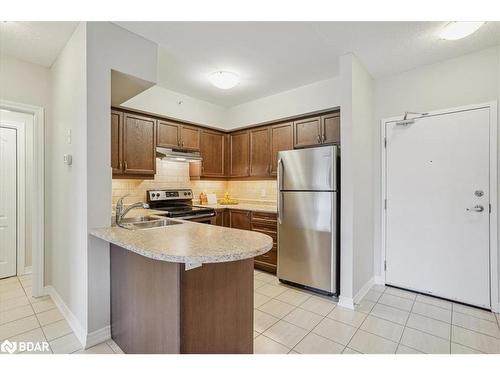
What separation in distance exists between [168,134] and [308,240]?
2.40m

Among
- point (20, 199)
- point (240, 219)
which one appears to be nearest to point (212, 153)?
point (240, 219)

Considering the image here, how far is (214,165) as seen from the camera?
14.0 feet

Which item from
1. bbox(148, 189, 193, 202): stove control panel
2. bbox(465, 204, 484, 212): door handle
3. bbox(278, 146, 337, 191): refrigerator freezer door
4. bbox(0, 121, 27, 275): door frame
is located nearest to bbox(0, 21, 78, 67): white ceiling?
bbox(0, 121, 27, 275): door frame

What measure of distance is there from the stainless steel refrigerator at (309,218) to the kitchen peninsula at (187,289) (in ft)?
4.34

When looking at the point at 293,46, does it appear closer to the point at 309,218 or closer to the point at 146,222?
the point at 309,218

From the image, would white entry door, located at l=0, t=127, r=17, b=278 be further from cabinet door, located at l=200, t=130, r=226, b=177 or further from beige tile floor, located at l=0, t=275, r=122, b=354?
cabinet door, located at l=200, t=130, r=226, b=177

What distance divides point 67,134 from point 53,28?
874 millimetres

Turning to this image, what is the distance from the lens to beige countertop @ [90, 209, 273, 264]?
121 cm

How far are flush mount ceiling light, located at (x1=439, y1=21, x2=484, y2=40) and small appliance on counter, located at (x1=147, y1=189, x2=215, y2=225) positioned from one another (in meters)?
3.16

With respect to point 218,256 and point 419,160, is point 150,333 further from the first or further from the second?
point 419,160

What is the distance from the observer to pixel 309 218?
2.87 metres
